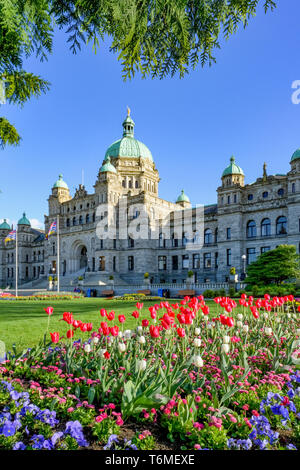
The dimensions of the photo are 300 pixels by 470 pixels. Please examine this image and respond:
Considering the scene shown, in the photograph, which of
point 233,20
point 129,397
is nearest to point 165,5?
point 233,20

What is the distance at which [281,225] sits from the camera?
39.7 metres

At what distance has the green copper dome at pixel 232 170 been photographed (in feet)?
142

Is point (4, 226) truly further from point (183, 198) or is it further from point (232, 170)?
point (232, 170)

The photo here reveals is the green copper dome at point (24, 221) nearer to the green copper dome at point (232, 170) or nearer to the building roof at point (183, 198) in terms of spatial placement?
the building roof at point (183, 198)

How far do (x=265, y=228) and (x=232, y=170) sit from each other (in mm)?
9041

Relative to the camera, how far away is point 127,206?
171 ft

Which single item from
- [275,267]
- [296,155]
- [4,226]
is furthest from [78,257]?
[275,267]

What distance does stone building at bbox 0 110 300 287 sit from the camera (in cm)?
4053

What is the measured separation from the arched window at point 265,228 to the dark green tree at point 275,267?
40.8 ft

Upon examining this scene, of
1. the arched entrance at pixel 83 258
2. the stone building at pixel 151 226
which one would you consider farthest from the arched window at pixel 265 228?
the arched entrance at pixel 83 258

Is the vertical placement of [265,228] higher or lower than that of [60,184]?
lower

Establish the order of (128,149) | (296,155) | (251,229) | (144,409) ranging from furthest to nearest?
(128,149) → (251,229) → (296,155) → (144,409)

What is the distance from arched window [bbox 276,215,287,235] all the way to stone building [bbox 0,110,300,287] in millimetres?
118

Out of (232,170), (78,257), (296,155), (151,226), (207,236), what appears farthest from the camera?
(78,257)
